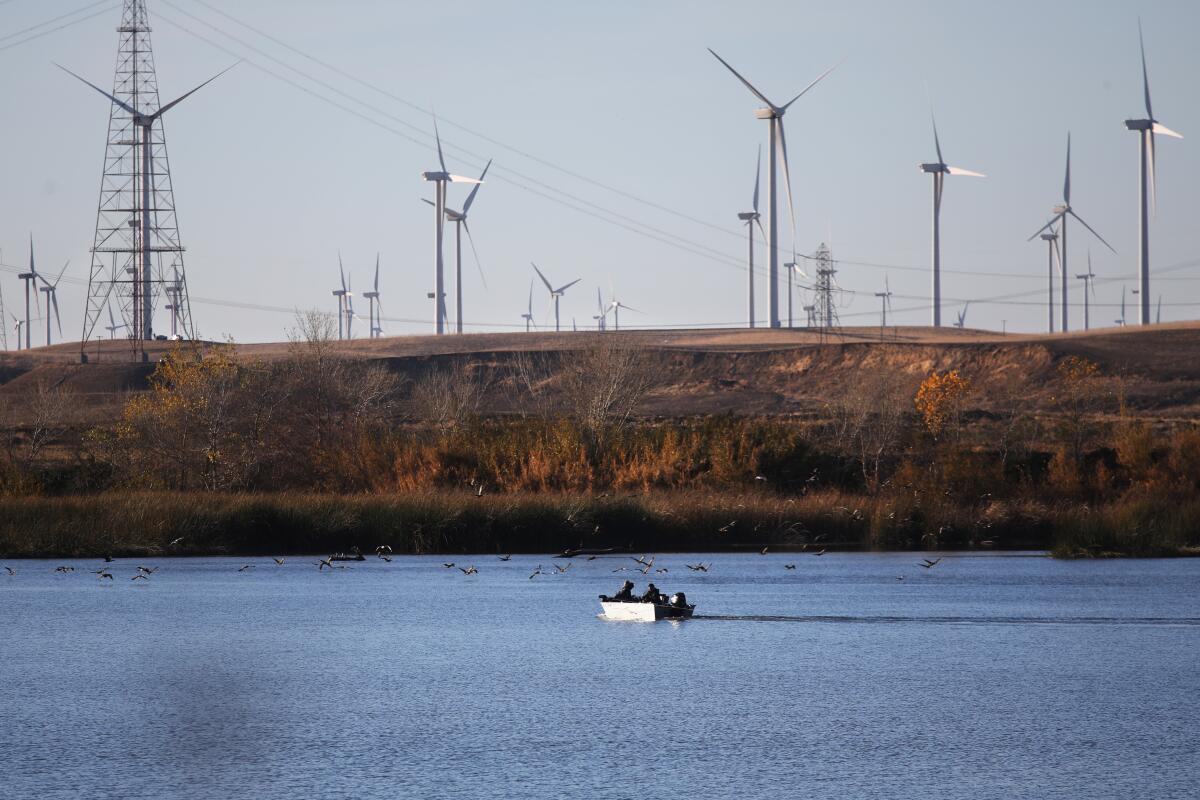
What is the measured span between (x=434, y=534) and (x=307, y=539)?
5.45 meters

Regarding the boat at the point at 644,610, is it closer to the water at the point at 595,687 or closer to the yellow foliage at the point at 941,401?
the water at the point at 595,687

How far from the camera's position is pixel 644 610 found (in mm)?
48594

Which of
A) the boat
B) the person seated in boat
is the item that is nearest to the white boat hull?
the boat

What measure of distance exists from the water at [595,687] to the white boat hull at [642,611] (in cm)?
47

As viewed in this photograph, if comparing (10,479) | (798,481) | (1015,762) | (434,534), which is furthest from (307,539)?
(1015,762)

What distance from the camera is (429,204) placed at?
14925 cm

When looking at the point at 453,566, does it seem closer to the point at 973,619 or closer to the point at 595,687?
the point at 973,619

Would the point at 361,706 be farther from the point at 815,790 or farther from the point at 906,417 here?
the point at 906,417

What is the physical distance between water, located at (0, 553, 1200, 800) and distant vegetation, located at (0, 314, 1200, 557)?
22.0 feet

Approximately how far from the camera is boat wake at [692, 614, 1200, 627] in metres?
47.7

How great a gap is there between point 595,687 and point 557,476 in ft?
143

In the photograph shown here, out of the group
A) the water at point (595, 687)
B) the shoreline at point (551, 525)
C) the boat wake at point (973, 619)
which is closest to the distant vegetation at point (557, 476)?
the shoreline at point (551, 525)

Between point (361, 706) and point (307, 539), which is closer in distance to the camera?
point (361, 706)

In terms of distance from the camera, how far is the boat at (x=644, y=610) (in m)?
48.0
